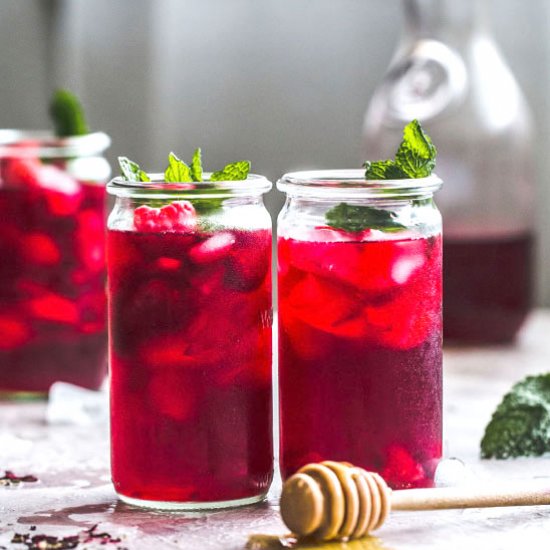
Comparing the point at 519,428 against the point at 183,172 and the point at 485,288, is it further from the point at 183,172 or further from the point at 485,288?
the point at 485,288

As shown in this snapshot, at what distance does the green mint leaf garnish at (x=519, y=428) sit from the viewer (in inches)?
55.1

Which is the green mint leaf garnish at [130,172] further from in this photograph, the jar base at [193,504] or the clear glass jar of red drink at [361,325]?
the jar base at [193,504]

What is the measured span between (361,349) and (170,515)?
251 mm

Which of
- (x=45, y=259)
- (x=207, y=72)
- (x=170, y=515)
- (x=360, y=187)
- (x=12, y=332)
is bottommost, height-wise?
(x=170, y=515)

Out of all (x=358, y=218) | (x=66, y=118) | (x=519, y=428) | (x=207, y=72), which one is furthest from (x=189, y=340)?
(x=207, y=72)

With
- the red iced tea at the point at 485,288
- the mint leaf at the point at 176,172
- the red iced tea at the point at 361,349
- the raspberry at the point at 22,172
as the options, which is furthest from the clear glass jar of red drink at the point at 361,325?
the red iced tea at the point at 485,288

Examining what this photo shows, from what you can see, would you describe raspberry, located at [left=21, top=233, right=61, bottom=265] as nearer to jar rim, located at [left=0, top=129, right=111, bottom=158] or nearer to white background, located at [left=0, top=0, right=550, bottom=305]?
jar rim, located at [left=0, top=129, right=111, bottom=158]

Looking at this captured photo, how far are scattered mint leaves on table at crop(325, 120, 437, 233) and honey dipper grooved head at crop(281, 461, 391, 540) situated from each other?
9.7 inches

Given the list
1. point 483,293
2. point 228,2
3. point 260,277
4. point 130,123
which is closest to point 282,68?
point 228,2

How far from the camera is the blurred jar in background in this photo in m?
2.12

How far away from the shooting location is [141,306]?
45.3 inches

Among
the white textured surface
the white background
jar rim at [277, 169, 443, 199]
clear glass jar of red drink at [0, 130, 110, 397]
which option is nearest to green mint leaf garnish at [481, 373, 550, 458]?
the white textured surface

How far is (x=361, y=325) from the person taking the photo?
1.16m

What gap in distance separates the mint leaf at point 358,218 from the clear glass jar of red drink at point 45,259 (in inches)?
25.2
